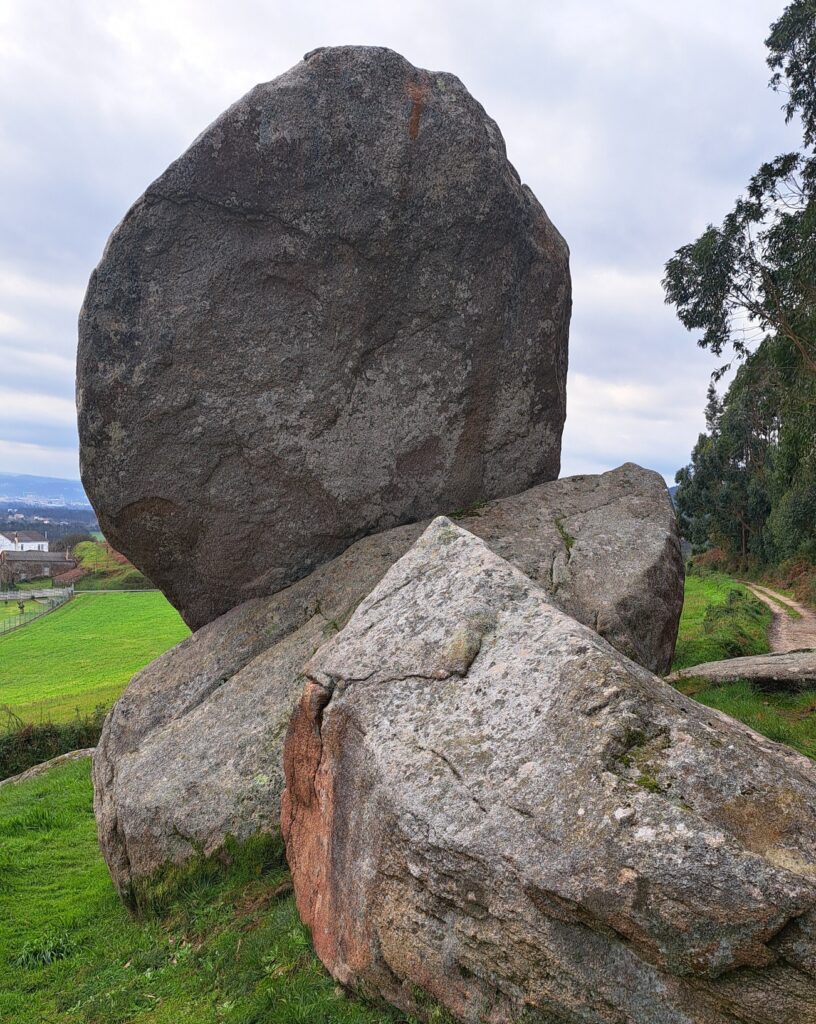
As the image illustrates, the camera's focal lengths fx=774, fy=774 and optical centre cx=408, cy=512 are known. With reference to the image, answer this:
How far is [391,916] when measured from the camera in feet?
14.6

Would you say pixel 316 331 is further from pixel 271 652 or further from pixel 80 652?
pixel 80 652

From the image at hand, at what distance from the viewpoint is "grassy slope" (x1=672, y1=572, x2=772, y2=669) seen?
18.9m

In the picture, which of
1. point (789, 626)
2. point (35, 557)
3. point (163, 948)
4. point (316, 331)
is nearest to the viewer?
point (163, 948)

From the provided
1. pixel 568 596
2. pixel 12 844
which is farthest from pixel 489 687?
pixel 12 844

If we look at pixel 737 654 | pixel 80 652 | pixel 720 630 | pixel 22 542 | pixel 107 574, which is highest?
pixel 720 630

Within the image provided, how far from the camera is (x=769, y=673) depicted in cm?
1234

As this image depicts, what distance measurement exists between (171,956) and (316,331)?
623 cm

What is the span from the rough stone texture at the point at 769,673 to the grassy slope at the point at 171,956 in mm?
8913

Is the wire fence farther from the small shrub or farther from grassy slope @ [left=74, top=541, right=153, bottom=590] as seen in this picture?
the small shrub

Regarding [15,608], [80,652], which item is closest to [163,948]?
[80,652]

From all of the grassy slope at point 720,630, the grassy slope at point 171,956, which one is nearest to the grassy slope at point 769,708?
the grassy slope at point 720,630

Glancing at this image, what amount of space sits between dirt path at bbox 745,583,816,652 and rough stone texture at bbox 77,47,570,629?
14.0m

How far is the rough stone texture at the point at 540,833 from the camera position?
11.7ft

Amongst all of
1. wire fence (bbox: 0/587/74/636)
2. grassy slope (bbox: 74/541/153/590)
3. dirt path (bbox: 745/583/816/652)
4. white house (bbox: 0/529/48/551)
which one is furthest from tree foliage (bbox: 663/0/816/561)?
white house (bbox: 0/529/48/551)
